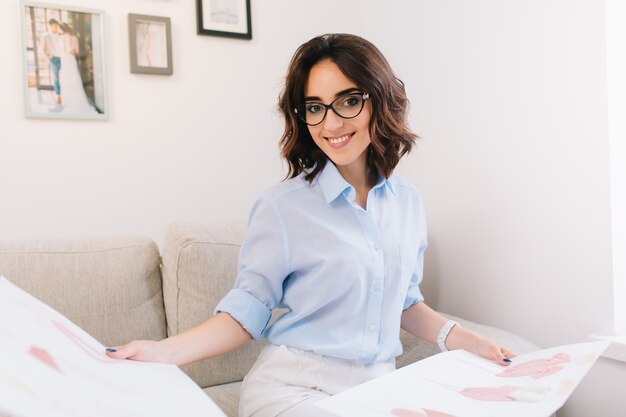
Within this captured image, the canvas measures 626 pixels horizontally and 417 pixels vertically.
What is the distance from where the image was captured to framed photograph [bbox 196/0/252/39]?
2049mm

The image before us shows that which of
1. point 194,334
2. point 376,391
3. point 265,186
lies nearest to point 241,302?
point 194,334

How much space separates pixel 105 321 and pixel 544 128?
1280mm

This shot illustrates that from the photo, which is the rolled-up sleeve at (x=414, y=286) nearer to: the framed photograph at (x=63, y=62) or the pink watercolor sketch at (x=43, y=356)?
the pink watercolor sketch at (x=43, y=356)

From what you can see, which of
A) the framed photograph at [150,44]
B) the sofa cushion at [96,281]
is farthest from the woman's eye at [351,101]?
the framed photograph at [150,44]

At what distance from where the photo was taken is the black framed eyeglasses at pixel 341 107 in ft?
4.08

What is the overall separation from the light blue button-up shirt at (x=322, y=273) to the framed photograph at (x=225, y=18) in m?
1.01

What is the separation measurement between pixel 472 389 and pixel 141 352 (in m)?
0.57

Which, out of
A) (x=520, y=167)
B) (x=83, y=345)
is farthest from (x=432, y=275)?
(x=83, y=345)

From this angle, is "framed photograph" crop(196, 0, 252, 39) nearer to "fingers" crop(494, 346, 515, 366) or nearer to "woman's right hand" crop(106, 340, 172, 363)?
"woman's right hand" crop(106, 340, 172, 363)

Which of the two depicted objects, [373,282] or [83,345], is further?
[373,282]

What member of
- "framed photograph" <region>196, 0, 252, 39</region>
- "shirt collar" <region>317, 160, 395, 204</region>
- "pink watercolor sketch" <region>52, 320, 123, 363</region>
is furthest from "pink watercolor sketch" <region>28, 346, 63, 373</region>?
"framed photograph" <region>196, 0, 252, 39</region>

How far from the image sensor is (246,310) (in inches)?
47.6

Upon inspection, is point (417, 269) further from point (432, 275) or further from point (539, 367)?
point (432, 275)

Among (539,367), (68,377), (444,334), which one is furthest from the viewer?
(444,334)
